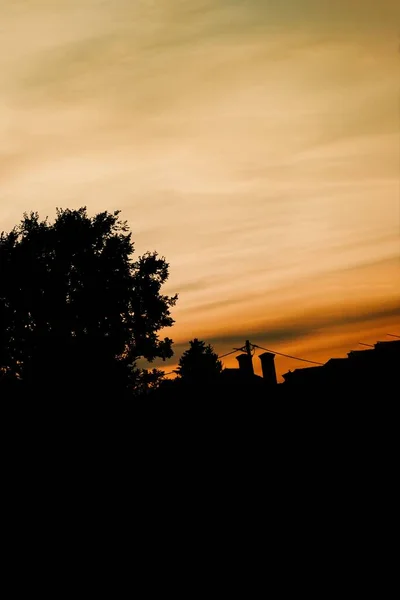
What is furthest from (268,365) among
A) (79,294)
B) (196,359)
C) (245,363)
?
(196,359)

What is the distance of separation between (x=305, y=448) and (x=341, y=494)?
9.21 ft

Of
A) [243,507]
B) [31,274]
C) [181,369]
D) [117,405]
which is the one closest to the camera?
[243,507]

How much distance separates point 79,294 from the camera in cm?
4300

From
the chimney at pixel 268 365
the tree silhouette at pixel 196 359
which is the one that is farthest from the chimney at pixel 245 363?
the tree silhouette at pixel 196 359

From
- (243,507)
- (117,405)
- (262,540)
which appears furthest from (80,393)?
(262,540)

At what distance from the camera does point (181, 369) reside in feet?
321

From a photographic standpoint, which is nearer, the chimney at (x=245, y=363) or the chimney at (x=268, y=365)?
the chimney at (x=268, y=365)

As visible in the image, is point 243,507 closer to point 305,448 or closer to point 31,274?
point 305,448

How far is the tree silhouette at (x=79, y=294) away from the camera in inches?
1654

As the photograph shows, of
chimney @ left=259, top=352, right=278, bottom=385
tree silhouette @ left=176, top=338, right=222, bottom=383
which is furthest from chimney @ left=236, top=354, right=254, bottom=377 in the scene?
tree silhouette @ left=176, top=338, right=222, bottom=383

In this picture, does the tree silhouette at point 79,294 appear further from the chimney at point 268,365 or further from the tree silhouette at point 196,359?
the tree silhouette at point 196,359

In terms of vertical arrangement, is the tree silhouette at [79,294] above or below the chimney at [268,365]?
above

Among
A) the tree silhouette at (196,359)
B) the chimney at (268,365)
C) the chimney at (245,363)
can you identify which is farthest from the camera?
the tree silhouette at (196,359)

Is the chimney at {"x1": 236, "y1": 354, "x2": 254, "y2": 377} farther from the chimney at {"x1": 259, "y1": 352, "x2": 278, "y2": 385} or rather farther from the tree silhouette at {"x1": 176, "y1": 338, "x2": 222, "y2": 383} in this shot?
the tree silhouette at {"x1": 176, "y1": 338, "x2": 222, "y2": 383}
